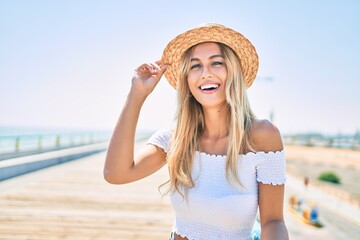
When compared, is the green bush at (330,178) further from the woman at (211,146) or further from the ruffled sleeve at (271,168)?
the ruffled sleeve at (271,168)

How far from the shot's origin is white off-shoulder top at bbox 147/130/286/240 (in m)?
1.57

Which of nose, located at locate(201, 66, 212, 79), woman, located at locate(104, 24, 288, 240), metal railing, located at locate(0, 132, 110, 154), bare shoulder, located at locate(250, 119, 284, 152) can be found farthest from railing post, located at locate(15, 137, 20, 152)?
bare shoulder, located at locate(250, 119, 284, 152)

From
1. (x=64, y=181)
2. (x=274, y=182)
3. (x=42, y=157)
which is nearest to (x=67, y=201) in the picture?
(x=64, y=181)

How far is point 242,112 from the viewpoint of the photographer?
176cm

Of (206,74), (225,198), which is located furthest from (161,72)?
(225,198)

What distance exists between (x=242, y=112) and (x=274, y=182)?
1.29 feet

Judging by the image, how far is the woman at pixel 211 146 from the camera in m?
1.58

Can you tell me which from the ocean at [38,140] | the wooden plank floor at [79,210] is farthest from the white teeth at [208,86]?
the ocean at [38,140]

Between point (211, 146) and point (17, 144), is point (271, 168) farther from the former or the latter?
point (17, 144)

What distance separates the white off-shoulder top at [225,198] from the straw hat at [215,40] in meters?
0.60

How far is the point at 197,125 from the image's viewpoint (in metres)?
1.99

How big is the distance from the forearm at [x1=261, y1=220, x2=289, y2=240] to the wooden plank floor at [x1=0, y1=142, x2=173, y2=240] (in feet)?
Answer: 7.12

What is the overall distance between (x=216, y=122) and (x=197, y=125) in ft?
0.39

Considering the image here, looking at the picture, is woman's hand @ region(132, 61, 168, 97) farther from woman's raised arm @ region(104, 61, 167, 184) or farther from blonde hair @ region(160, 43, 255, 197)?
blonde hair @ region(160, 43, 255, 197)
